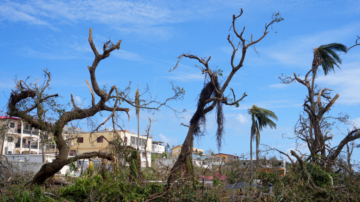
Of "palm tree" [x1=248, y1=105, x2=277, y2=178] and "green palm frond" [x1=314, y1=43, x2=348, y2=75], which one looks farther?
"palm tree" [x1=248, y1=105, x2=277, y2=178]

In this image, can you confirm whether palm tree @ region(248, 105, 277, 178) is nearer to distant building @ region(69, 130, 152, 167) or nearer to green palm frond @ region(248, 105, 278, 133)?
green palm frond @ region(248, 105, 278, 133)

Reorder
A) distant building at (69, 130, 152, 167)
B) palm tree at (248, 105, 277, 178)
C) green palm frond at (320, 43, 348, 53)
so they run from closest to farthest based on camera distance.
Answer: distant building at (69, 130, 152, 167) → green palm frond at (320, 43, 348, 53) → palm tree at (248, 105, 277, 178)

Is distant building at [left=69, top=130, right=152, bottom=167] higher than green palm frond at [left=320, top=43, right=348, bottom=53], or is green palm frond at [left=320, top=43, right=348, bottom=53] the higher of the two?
green palm frond at [left=320, top=43, right=348, bottom=53]

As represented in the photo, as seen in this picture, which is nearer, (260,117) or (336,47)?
(336,47)

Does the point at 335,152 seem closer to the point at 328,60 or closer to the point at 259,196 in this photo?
the point at 328,60

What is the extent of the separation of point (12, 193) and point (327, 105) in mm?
13378

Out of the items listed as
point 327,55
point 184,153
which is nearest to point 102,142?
point 184,153

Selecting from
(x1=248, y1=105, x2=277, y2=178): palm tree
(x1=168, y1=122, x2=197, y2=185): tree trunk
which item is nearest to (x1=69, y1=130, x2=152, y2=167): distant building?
(x1=168, y1=122, x2=197, y2=185): tree trunk

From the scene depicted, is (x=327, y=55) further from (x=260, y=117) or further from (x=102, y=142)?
(x=102, y=142)

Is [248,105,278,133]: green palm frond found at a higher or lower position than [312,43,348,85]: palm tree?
lower

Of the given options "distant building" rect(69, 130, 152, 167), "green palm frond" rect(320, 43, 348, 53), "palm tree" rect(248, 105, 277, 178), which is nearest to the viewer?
"distant building" rect(69, 130, 152, 167)

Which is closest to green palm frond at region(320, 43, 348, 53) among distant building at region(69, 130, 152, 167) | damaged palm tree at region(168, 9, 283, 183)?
damaged palm tree at region(168, 9, 283, 183)

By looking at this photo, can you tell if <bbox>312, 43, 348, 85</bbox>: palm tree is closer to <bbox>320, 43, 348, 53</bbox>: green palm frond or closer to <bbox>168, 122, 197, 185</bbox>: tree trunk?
<bbox>320, 43, 348, 53</bbox>: green palm frond

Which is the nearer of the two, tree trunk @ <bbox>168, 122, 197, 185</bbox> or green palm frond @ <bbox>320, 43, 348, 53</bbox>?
tree trunk @ <bbox>168, 122, 197, 185</bbox>
